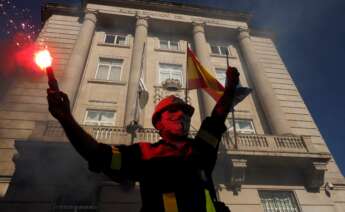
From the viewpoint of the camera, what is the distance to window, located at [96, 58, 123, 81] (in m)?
15.5

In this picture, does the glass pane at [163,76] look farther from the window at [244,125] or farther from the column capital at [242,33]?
the column capital at [242,33]

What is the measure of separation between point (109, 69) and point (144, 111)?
169 inches

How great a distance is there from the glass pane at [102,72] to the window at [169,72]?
11.3 feet

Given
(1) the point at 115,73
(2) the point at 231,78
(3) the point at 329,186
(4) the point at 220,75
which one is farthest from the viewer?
(4) the point at 220,75

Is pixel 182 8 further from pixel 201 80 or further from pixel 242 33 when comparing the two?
pixel 201 80

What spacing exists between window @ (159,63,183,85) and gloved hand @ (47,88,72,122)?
44.9ft

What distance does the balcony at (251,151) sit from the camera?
10.5 meters

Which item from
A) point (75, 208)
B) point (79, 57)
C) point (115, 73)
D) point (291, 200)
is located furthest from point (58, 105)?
point (115, 73)

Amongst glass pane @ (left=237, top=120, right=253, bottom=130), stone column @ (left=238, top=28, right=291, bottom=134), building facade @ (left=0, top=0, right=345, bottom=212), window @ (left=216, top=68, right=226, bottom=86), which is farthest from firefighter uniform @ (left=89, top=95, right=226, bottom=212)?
window @ (left=216, top=68, right=226, bottom=86)

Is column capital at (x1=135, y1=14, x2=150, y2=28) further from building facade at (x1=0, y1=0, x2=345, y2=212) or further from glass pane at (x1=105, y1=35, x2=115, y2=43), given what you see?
glass pane at (x1=105, y1=35, x2=115, y2=43)

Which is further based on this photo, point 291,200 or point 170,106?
point 291,200

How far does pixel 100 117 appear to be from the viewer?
13281 millimetres

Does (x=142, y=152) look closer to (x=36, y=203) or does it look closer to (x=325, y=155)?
(x=36, y=203)

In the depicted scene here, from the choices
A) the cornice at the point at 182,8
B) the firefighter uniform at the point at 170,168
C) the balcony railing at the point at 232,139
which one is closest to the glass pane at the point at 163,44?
the cornice at the point at 182,8
